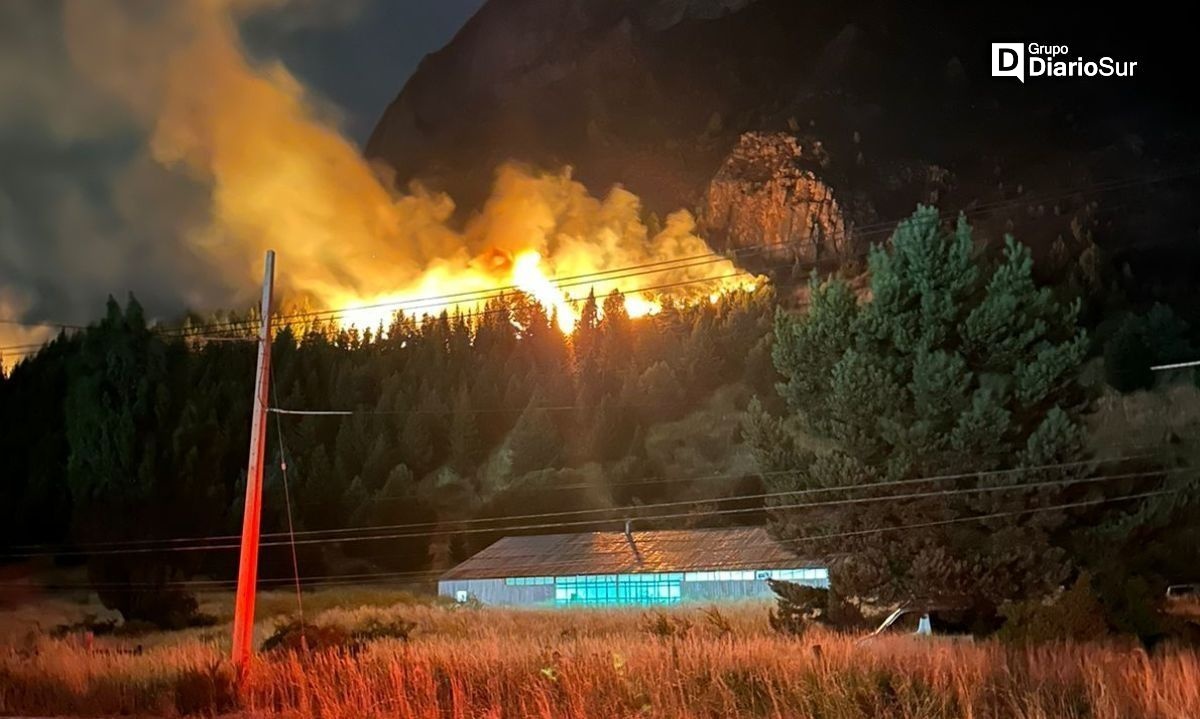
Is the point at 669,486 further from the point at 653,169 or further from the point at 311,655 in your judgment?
the point at 653,169

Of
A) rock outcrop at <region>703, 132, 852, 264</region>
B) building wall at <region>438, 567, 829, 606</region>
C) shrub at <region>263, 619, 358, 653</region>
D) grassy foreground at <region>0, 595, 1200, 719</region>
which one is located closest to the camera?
grassy foreground at <region>0, 595, 1200, 719</region>

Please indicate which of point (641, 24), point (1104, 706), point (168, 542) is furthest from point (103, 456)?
point (641, 24)

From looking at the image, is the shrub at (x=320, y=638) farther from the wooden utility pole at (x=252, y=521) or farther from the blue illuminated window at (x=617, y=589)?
the blue illuminated window at (x=617, y=589)

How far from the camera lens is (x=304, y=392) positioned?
279 feet

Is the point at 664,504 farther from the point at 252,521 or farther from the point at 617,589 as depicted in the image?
the point at 252,521

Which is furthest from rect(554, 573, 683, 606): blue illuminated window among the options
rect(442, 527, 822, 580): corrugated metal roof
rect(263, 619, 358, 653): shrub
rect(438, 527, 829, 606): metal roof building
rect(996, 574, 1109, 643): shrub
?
rect(996, 574, 1109, 643): shrub

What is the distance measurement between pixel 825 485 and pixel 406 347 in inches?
3232

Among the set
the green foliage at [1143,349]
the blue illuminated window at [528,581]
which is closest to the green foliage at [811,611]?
the blue illuminated window at [528,581]

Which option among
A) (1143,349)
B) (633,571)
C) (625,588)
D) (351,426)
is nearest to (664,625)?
(633,571)

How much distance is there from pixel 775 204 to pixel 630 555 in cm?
10328

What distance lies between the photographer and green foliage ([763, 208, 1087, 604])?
2328 cm

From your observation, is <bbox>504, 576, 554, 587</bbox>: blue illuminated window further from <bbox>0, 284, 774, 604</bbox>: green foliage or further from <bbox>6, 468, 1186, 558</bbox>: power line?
<bbox>0, 284, 774, 604</bbox>: green foliage

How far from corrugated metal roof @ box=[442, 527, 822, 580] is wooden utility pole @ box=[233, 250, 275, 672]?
68.9ft

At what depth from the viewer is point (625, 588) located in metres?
36.8
